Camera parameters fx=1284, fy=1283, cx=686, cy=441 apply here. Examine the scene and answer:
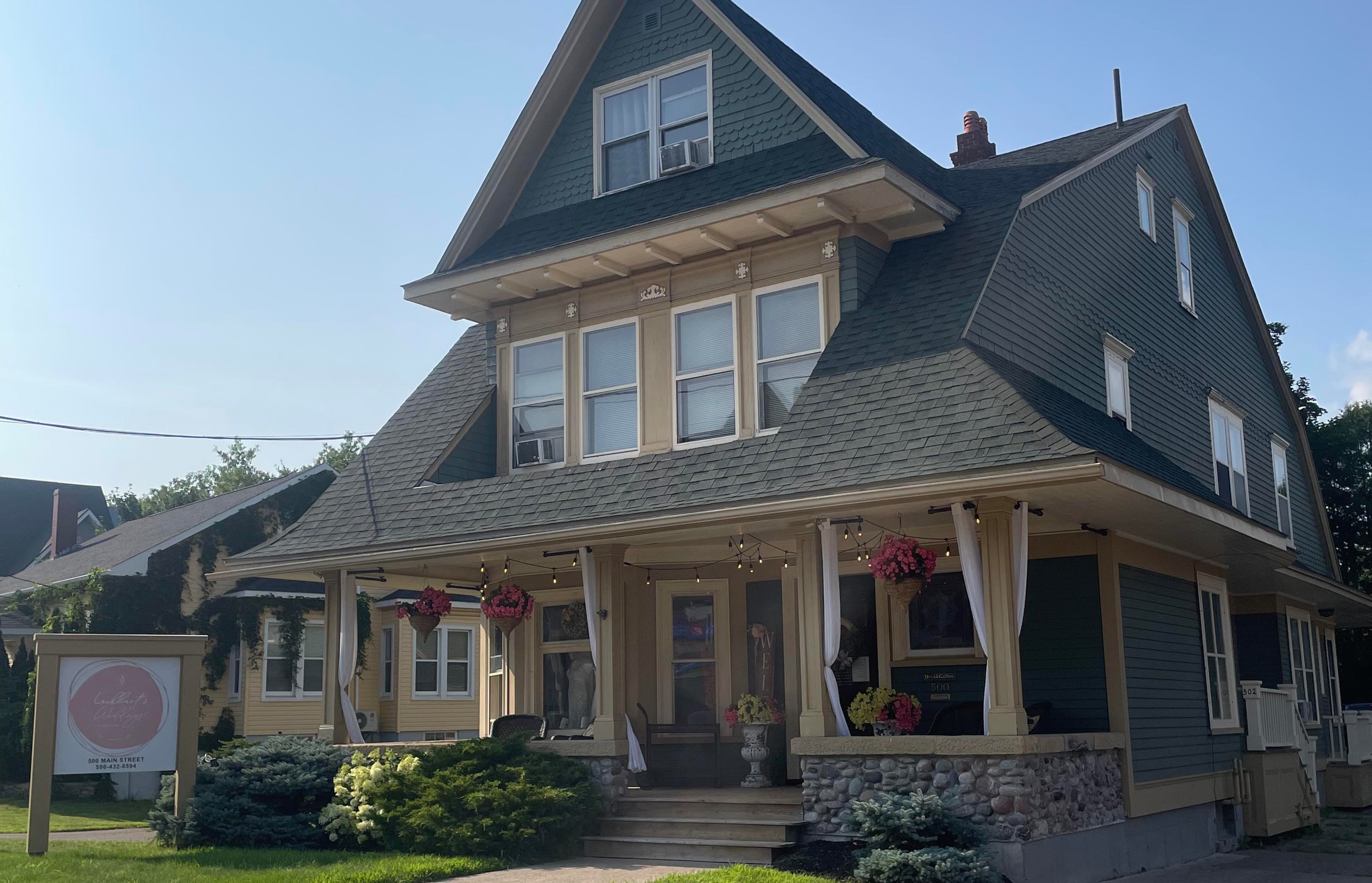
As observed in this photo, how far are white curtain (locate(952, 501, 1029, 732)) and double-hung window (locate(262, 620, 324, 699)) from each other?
58.4 ft

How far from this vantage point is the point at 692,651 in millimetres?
15297

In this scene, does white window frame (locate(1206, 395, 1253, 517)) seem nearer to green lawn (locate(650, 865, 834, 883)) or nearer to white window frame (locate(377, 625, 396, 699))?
green lawn (locate(650, 865, 834, 883))

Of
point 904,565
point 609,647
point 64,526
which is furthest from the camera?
point 64,526

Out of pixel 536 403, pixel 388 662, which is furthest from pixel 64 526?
pixel 536 403

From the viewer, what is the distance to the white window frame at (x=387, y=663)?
2852 cm

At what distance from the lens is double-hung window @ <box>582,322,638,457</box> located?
15031mm

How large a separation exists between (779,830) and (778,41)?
982 centimetres

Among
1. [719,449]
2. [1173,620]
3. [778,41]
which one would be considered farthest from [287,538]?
[1173,620]

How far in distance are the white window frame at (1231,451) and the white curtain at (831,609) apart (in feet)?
28.4

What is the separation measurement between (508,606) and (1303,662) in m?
13.2

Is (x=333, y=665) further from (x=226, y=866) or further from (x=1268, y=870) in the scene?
(x=1268, y=870)

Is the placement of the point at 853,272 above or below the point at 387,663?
above

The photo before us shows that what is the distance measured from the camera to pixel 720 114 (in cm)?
1524

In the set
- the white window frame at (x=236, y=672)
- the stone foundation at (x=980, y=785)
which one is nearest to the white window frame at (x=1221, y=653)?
the stone foundation at (x=980, y=785)
